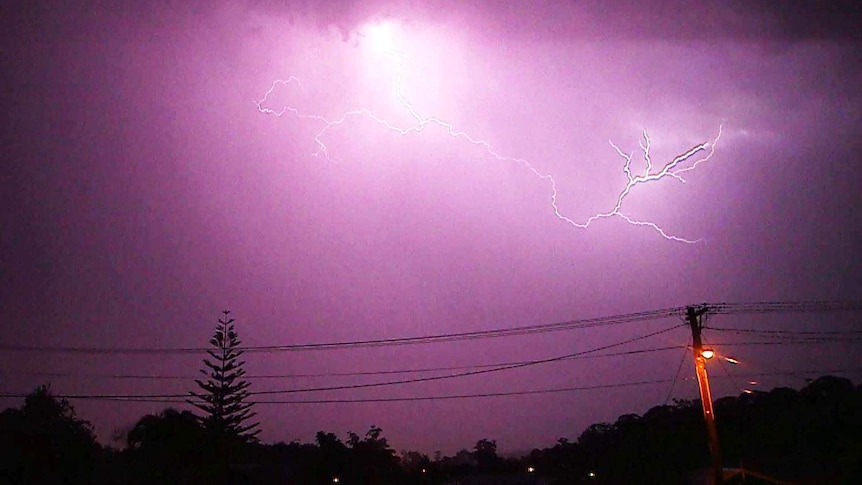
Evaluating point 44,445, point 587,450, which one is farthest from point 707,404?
point 587,450

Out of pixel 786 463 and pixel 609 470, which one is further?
pixel 609 470

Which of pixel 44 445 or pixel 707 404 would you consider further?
pixel 44 445

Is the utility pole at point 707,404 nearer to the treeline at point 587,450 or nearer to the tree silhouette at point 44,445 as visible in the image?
the treeline at point 587,450

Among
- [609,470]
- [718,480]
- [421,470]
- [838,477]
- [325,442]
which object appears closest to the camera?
[718,480]

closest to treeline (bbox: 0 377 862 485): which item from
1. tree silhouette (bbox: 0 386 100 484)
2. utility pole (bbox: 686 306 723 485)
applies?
tree silhouette (bbox: 0 386 100 484)

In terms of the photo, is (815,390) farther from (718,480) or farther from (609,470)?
(718,480)

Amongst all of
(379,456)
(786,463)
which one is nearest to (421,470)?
(379,456)

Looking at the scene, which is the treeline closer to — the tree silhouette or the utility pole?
the tree silhouette

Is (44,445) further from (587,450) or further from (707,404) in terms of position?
(587,450)

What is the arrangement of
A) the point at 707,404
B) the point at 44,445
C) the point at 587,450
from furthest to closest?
1. the point at 587,450
2. the point at 44,445
3. the point at 707,404
